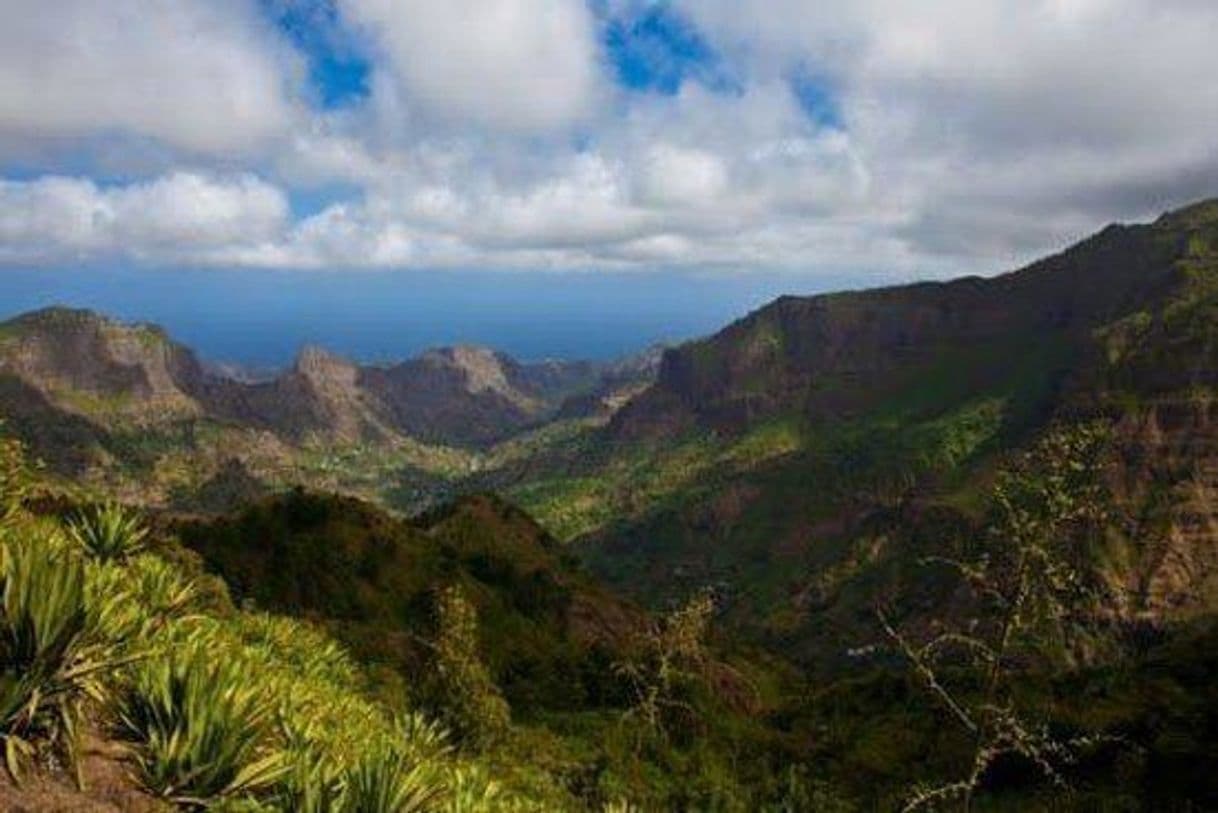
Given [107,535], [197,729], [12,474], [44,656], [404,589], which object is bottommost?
[404,589]

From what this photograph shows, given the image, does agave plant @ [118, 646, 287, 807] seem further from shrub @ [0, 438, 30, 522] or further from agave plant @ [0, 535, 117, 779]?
shrub @ [0, 438, 30, 522]

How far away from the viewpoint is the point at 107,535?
Result: 15.1 metres

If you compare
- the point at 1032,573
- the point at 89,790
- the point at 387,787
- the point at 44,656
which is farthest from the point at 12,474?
the point at 1032,573

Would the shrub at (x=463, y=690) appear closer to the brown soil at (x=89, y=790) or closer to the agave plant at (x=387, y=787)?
the brown soil at (x=89, y=790)

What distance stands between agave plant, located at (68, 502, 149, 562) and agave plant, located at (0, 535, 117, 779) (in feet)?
20.5

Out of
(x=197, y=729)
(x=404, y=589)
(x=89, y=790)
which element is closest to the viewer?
(x=89, y=790)

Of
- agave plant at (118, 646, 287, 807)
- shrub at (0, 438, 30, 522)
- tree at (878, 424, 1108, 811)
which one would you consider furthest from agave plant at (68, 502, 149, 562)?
tree at (878, 424, 1108, 811)

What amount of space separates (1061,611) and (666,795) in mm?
43297

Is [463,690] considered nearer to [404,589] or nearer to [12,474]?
[12,474]

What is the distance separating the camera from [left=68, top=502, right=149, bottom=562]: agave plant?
586 inches

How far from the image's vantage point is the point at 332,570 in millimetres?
100125

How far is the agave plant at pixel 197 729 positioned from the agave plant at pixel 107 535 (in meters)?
6.04

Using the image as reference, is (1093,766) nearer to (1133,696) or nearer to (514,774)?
(1133,696)

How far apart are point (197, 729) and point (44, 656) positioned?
1.17 meters
